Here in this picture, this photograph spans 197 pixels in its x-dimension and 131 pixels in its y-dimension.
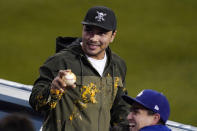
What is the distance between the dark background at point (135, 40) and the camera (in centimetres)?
820

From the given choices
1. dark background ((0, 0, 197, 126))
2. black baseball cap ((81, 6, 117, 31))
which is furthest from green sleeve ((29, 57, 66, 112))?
dark background ((0, 0, 197, 126))

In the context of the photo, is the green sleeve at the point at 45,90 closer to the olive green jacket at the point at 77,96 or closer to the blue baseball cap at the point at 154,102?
the olive green jacket at the point at 77,96

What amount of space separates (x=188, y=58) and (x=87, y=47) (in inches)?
250

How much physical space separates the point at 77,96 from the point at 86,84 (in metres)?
0.11

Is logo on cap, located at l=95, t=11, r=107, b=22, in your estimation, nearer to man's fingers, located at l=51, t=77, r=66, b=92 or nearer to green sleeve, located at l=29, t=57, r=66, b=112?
green sleeve, located at l=29, t=57, r=66, b=112

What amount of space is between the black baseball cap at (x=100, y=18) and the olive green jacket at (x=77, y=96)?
0.70 ft

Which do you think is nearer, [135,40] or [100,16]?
[100,16]

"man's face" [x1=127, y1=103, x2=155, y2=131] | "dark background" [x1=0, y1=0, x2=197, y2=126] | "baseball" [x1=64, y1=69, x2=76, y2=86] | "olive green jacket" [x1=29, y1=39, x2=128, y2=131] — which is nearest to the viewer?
"baseball" [x1=64, y1=69, x2=76, y2=86]

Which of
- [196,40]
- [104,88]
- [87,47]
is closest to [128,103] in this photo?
[104,88]

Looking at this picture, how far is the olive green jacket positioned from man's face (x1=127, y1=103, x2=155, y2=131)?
26 centimetres

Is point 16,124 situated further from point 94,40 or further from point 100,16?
point 100,16

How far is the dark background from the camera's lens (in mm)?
8195

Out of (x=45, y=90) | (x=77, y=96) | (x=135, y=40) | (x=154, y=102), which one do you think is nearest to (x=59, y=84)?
(x=45, y=90)

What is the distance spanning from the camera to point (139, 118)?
306 centimetres
